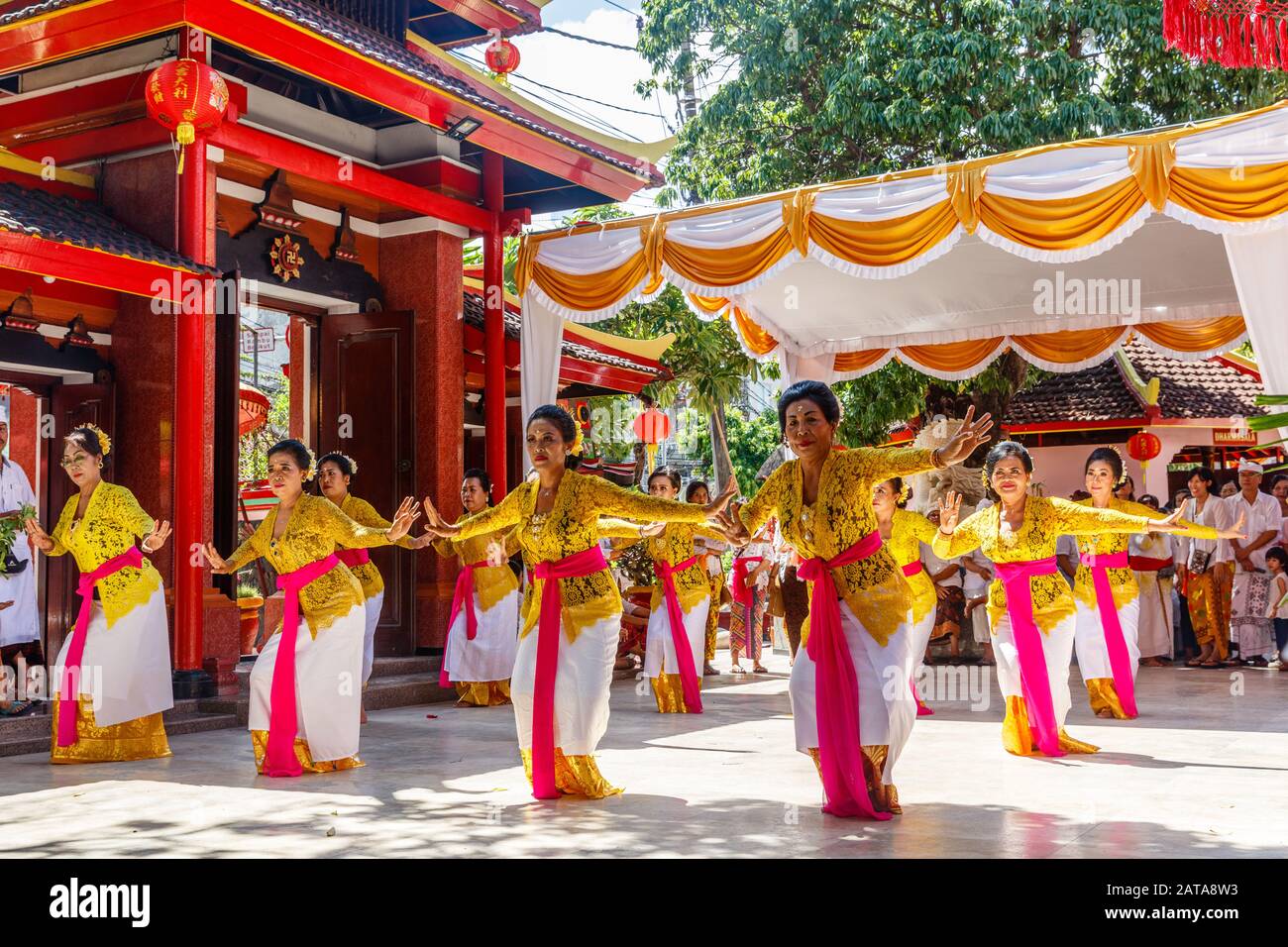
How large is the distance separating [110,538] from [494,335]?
4556mm

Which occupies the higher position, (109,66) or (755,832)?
(109,66)

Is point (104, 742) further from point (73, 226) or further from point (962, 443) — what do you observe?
point (962, 443)

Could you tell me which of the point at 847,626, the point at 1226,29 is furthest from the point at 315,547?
the point at 1226,29

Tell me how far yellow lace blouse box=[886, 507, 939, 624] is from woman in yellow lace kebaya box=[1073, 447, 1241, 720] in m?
0.94

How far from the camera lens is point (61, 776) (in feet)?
20.2

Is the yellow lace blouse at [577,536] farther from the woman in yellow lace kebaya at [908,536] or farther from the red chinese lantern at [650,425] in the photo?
the red chinese lantern at [650,425]

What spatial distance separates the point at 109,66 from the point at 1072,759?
24.4 feet

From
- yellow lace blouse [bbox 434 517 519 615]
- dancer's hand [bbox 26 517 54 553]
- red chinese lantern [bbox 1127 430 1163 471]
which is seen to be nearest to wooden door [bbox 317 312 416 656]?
yellow lace blouse [bbox 434 517 519 615]

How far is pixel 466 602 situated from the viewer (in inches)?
367

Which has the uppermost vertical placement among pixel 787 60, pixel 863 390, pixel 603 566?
pixel 787 60

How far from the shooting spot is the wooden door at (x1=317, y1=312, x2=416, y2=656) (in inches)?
398
